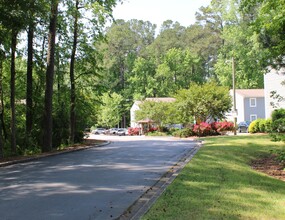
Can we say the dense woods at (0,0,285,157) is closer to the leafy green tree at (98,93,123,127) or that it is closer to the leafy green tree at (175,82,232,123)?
the leafy green tree at (98,93,123,127)

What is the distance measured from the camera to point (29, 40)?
78.7ft

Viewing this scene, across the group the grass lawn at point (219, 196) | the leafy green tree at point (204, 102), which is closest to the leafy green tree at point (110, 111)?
the leafy green tree at point (204, 102)

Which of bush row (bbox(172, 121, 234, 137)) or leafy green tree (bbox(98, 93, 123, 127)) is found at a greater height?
leafy green tree (bbox(98, 93, 123, 127))

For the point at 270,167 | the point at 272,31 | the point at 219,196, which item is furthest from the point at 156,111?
the point at 219,196

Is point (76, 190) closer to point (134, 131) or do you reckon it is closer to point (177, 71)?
point (134, 131)

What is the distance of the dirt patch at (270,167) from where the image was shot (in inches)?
474

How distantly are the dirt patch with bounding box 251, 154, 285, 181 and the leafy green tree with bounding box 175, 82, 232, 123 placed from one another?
21746 millimetres

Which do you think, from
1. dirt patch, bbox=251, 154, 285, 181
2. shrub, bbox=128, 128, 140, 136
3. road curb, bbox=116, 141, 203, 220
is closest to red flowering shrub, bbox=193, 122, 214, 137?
dirt patch, bbox=251, 154, 285, 181

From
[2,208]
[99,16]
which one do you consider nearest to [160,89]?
[99,16]

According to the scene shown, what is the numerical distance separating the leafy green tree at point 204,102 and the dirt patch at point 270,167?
21746 mm

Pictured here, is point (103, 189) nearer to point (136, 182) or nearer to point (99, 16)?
point (136, 182)

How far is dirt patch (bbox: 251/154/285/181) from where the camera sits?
39.5 feet

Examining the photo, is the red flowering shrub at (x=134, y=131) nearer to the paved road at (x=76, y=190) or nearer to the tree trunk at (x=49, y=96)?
the tree trunk at (x=49, y=96)

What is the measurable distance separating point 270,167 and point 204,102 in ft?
81.1
